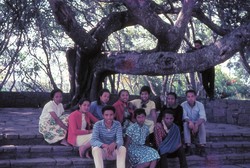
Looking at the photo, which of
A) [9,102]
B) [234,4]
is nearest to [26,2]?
[9,102]

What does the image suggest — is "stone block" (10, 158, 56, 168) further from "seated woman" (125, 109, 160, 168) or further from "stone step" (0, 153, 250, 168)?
"seated woman" (125, 109, 160, 168)

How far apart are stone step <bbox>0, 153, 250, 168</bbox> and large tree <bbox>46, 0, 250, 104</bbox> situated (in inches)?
82.3

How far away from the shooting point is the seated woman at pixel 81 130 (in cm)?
543

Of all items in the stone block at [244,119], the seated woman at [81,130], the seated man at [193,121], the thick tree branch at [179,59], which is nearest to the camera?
the seated woman at [81,130]

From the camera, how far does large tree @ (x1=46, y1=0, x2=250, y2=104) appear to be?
7469 mm

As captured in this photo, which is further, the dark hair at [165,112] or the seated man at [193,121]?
the seated man at [193,121]

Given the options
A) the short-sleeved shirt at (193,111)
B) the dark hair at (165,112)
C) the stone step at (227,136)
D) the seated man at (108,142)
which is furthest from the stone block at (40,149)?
the stone step at (227,136)

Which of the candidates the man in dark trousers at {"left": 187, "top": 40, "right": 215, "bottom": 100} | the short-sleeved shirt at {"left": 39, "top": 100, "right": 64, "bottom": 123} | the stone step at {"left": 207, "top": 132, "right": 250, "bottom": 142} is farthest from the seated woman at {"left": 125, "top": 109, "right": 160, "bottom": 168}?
the man in dark trousers at {"left": 187, "top": 40, "right": 215, "bottom": 100}

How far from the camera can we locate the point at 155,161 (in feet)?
16.8

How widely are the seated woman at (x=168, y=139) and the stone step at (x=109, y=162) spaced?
41cm

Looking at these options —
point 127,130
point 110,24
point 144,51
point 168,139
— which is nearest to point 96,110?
point 127,130

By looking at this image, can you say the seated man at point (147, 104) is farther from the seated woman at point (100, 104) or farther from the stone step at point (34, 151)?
the stone step at point (34, 151)

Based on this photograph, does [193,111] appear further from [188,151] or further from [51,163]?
[51,163]

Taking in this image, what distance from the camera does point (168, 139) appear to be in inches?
216
